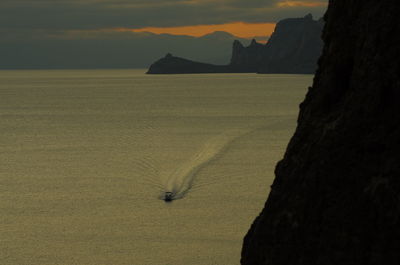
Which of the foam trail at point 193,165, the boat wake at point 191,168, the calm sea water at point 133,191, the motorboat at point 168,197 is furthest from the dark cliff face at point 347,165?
the foam trail at point 193,165

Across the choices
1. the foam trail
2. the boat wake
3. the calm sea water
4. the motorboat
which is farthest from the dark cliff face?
the foam trail

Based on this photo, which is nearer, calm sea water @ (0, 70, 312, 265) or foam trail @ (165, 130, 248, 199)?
calm sea water @ (0, 70, 312, 265)

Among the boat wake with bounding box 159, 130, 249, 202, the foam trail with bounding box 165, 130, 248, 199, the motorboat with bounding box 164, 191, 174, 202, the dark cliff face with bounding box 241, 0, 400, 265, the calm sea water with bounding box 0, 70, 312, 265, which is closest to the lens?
the dark cliff face with bounding box 241, 0, 400, 265

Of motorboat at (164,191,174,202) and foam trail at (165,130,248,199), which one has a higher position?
foam trail at (165,130,248,199)

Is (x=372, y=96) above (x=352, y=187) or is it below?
above

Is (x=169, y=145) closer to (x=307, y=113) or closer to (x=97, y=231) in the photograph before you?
(x=97, y=231)

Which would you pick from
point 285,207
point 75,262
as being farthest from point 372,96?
point 75,262

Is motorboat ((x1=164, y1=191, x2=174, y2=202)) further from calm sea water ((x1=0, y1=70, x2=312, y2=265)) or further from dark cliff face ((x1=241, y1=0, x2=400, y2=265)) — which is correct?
dark cliff face ((x1=241, y1=0, x2=400, y2=265))

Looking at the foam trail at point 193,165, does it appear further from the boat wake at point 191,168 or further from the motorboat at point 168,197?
the motorboat at point 168,197
